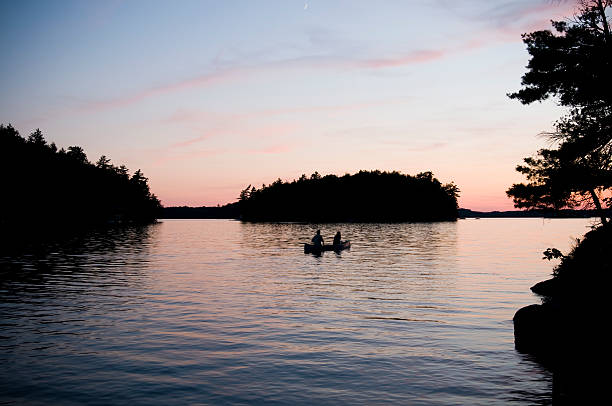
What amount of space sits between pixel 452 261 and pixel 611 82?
25387mm

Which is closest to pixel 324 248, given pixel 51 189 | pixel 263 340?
pixel 263 340

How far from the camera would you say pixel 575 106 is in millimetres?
24750

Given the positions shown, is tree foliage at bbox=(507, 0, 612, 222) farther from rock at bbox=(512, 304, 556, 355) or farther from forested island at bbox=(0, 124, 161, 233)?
forested island at bbox=(0, 124, 161, 233)

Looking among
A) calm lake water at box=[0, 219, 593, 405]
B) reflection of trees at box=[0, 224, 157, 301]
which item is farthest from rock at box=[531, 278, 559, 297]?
reflection of trees at box=[0, 224, 157, 301]

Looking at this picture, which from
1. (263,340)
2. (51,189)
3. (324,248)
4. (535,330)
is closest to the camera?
(535,330)

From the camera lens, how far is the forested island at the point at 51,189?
109 meters

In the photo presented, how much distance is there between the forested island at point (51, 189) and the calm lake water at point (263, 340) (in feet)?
243

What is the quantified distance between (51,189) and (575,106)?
126 meters

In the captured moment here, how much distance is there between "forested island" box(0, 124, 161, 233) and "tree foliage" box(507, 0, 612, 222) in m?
86.2

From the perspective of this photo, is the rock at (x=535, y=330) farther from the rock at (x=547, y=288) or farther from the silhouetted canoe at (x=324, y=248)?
the silhouetted canoe at (x=324, y=248)

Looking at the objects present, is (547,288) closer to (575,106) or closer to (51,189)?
(575,106)

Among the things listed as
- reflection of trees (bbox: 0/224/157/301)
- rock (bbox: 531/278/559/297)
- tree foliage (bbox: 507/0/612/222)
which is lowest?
reflection of trees (bbox: 0/224/157/301)

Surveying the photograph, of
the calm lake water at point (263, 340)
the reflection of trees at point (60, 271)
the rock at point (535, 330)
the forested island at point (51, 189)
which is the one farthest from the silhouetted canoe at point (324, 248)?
the forested island at point (51, 189)

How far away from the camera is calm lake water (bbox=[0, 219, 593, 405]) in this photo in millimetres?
11227
